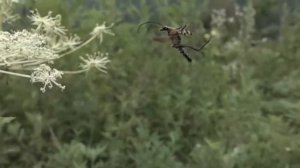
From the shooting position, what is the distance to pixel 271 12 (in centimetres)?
711

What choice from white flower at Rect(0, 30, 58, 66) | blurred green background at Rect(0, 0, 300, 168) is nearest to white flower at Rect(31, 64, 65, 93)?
white flower at Rect(0, 30, 58, 66)

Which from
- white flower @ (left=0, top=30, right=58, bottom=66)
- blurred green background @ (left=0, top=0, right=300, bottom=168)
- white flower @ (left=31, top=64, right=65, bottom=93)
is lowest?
white flower @ (left=31, top=64, right=65, bottom=93)

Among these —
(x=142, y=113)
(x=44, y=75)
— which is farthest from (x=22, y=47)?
(x=142, y=113)

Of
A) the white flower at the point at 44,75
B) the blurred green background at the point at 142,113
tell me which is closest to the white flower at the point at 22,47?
the white flower at the point at 44,75

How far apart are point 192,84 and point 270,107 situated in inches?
23.9

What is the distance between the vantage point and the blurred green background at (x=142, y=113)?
161 inches

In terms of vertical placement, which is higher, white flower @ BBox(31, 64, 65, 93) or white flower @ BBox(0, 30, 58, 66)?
white flower @ BBox(0, 30, 58, 66)

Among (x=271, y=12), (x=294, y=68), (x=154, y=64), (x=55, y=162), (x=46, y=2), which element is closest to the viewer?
(x=55, y=162)

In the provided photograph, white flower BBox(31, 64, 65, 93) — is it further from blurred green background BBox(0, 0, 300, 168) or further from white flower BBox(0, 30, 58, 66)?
blurred green background BBox(0, 0, 300, 168)

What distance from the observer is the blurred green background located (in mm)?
4082

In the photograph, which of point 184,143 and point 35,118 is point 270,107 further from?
point 35,118

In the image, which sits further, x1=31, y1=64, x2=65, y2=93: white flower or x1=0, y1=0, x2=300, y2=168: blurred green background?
x1=0, y1=0, x2=300, y2=168: blurred green background

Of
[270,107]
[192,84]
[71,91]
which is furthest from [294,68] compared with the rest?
[71,91]

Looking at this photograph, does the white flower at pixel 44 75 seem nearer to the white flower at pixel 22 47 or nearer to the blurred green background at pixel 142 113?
the white flower at pixel 22 47
